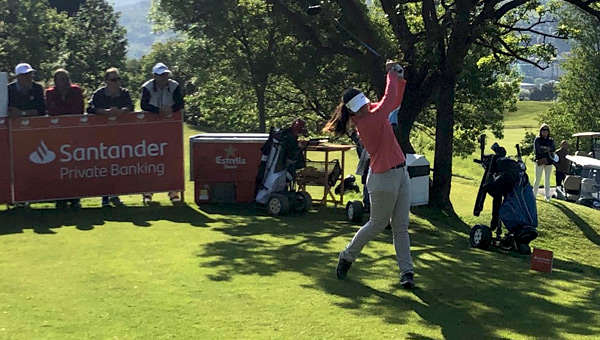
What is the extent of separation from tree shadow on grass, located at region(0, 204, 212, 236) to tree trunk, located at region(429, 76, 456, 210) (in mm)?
5212

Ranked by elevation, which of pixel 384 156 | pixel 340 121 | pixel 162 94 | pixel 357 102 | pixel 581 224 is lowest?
pixel 581 224

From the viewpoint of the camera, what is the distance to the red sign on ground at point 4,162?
39.6 feet

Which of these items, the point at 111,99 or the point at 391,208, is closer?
the point at 391,208

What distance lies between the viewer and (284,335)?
5.93 meters

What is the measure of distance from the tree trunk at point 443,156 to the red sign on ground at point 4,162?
801cm

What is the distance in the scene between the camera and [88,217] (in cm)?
1177

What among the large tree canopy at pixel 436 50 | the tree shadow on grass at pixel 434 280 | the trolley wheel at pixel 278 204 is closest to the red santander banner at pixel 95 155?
the trolley wheel at pixel 278 204

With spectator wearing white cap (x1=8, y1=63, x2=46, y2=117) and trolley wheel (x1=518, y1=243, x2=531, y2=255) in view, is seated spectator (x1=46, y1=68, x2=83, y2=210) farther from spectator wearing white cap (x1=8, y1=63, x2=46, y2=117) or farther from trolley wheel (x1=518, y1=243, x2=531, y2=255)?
trolley wheel (x1=518, y1=243, x2=531, y2=255)

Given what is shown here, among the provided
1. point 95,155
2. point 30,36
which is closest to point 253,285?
point 95,155

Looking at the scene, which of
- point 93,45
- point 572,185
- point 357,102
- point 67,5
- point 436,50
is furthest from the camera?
point 67,5

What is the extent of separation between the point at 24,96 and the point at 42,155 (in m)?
0.98

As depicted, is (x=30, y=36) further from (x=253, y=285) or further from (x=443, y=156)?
(x=253, y=285)

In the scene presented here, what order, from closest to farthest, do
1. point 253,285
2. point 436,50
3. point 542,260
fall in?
point 253,285, point 542,260, point 436,50

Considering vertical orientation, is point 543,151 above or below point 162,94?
below
